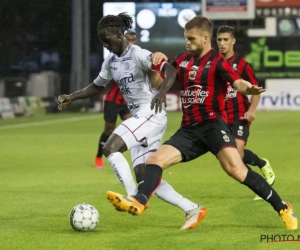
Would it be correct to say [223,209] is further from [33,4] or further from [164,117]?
[33,4]

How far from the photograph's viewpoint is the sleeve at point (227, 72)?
8.55m

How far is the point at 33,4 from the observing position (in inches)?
1483

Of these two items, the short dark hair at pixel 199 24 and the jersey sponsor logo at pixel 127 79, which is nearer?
the short dark hair at pixel 199 24

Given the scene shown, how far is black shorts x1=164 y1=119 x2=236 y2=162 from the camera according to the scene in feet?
28.5

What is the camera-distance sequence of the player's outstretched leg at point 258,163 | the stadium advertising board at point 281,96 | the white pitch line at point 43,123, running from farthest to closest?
1. the stadium advertising board at point 281,96
2. the white pitch line at point 43,123
3. the player's outstretched leg at point 258,163

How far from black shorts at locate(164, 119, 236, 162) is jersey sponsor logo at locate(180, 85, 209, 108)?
21 cm

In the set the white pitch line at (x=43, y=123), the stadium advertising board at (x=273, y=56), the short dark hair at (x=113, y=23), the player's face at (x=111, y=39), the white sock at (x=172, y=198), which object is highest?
the short dark hair at (x=113, y=23)

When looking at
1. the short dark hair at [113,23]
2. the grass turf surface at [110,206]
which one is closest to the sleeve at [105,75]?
the short dark hair at [113,23]

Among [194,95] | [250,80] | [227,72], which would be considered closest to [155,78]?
[194,95]

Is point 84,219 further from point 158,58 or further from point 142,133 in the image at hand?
point 158,58

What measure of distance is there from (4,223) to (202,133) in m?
2.13

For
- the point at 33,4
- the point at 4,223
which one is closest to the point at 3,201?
the point at 4,223

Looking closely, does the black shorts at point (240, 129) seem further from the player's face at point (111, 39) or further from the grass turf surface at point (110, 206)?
the player's face at point (111, 39)

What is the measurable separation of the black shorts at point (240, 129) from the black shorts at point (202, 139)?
2119mm
